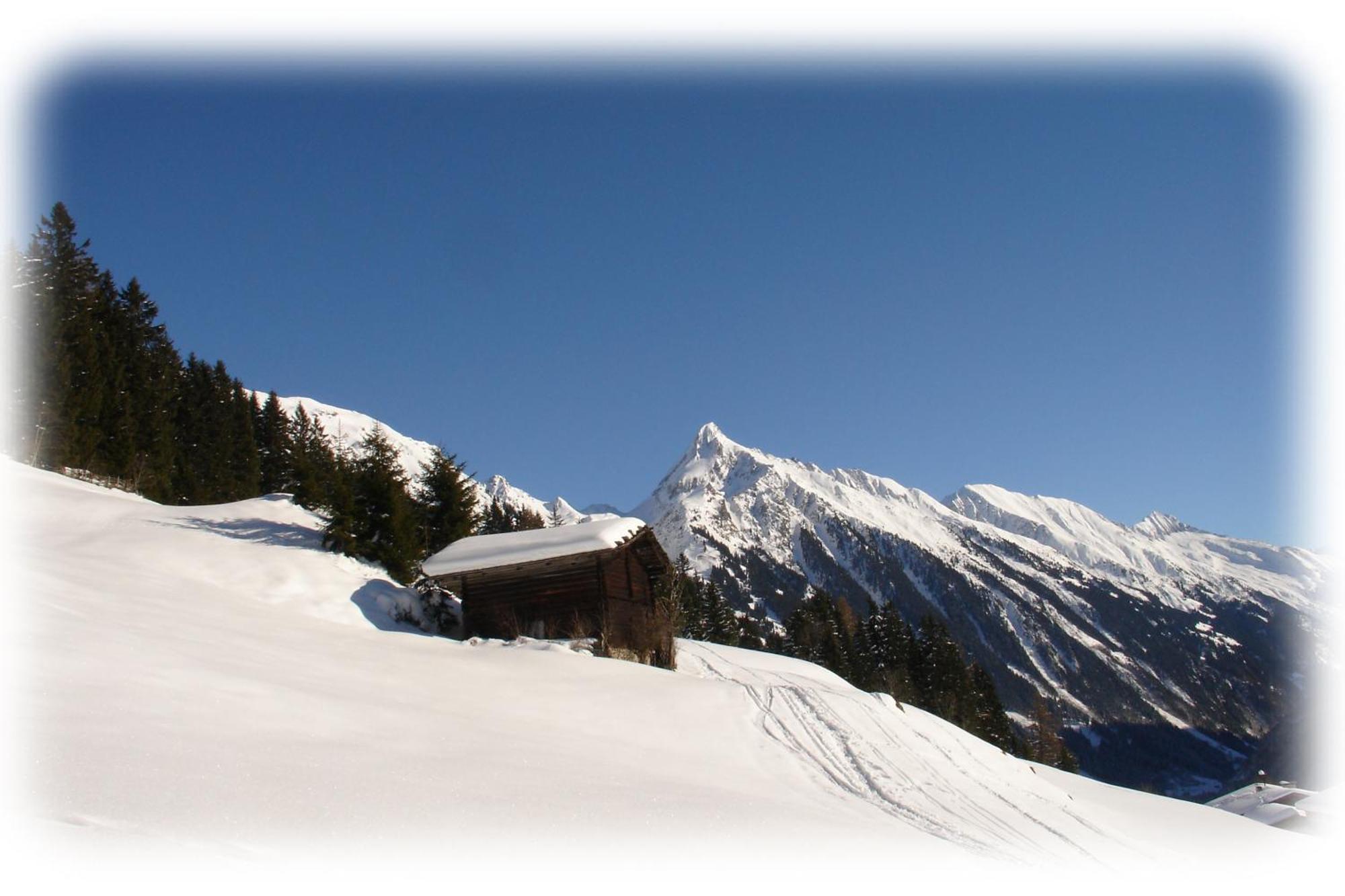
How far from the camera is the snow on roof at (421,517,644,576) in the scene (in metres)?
21.4

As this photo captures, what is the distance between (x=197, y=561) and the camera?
1841 centimetres

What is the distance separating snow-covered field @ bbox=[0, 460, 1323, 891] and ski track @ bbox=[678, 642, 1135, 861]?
2.5 inches

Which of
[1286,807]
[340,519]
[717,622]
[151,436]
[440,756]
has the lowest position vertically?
[1286,807]

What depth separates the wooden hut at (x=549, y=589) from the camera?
2083 cm

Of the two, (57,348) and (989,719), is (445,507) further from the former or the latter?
(989,719)

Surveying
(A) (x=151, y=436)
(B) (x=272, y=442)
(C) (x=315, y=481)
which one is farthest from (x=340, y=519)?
(B) (x=272, y=442)

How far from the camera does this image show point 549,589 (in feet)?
70.9

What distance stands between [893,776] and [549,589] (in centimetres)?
1232

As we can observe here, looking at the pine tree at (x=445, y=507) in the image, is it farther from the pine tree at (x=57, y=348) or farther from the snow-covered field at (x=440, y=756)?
the pine tree at (x=57, y=348)

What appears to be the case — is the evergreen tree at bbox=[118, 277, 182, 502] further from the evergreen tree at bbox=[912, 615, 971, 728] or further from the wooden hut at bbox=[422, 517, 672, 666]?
the evergreen tree at bbox=[912, 615, 971, 728]

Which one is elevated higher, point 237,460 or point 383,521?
point 237,460

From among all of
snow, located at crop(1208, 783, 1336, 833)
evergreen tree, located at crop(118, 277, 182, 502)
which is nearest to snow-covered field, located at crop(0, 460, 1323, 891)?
snow, located at crop(1208, 783, 1336, 833)

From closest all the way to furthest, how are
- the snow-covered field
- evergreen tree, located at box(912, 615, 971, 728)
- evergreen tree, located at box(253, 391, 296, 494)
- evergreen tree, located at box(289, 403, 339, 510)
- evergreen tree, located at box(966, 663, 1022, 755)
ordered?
the snow-covered field < evergreen tree, located at box(289, 403, 339, 510) < evergreen tree, located at box(253, 391, 296, 494) < evergreen tree, located at box(966, 663, 1022, 755) < evergreen tree, located at box(912, 615, 971, 728)

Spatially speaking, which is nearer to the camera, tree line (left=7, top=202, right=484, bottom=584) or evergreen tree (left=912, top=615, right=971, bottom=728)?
tree line (left=7, top=202, right=484, bottom=584)
